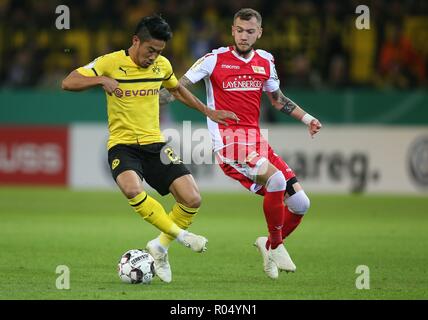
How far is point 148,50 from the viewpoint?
9.05m

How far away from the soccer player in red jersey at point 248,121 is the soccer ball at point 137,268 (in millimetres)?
1237

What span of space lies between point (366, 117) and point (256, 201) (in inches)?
119

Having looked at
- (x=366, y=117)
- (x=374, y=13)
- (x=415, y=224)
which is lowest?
(x=415, y=224)

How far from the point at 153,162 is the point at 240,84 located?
1.25 meters

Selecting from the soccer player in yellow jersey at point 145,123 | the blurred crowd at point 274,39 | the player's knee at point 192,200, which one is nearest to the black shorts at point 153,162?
the soccer player in yellow jersey at point 145,123

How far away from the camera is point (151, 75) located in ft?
30.5

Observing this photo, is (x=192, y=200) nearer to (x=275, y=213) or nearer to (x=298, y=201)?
(x=275, y=213)

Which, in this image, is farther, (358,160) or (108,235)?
(358,160)

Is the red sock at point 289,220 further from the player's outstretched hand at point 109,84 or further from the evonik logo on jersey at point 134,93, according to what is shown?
the player's outstretched hand at point 109,84

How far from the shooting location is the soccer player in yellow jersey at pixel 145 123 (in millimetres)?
9008

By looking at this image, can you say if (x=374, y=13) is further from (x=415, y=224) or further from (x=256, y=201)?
(x=415, y=224)

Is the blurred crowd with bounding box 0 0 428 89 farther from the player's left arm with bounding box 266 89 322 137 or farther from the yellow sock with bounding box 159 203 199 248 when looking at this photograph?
the yellow sock with bounding box 159 203 199 248

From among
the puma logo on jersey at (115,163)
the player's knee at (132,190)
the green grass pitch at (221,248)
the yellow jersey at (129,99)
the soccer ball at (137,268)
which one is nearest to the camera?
the green grass pitch at (221,248)
